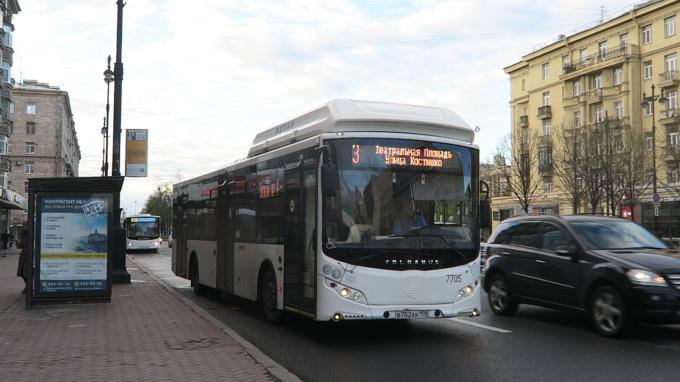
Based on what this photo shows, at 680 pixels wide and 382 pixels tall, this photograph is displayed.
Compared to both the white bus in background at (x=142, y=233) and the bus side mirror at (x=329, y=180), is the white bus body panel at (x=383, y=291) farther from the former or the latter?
the white bus in background at (x=142, y=233)

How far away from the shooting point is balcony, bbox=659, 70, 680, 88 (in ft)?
166

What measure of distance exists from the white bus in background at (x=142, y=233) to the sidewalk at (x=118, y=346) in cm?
3526

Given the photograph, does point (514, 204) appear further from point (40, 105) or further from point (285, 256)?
point (40, 105)

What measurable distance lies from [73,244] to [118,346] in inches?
207

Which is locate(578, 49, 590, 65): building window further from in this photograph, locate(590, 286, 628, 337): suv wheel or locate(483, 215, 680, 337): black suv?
locate(590, 286, 628, 337): suv wheel

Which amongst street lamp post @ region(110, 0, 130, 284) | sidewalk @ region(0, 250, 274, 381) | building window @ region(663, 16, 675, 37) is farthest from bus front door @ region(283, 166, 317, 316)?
building window @ region(663, 16, 675, 37)

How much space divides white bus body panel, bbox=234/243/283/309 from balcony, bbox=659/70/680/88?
4763 cm

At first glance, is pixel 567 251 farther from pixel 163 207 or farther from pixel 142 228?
pixel 163 207

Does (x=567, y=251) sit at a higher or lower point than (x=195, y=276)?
higher

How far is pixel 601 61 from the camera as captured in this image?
5744 cm

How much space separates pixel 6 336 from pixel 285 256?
397 cm

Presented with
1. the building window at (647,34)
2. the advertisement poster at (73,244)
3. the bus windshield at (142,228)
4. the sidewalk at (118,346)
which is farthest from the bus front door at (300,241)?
the building window at (647,34)

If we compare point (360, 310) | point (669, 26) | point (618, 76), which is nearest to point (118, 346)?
point (360, 310)

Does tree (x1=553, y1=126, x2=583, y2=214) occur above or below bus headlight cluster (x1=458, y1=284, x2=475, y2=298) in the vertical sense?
above
